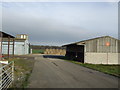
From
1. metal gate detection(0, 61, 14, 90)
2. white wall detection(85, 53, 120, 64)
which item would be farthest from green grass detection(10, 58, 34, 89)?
white wall detection(85, 53, 120, 64)

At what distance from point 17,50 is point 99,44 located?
27.2 m

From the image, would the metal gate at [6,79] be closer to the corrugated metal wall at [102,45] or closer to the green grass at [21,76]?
the green grass at [21,76]

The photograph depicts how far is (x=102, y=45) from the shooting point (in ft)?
77.7

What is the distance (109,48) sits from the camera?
2392cm

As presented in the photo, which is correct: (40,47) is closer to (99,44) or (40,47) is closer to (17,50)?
(17,50)

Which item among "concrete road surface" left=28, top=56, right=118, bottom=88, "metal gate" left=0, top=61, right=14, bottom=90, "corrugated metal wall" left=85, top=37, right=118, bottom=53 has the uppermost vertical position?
"corrugated metal wall" left=85, top=37, right=118, bottom=53

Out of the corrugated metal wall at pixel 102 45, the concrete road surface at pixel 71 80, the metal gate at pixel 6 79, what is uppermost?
the corrugated metal wall at pixel 102 45

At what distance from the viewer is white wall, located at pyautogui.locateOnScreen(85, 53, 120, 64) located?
2320 centimetres

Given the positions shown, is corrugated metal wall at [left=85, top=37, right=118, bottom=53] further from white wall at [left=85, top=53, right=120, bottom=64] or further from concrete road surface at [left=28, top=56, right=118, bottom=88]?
concrete road surface at [left=28, top=56, right=118, bottom=88]

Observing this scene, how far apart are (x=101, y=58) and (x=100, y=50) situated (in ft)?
4.24

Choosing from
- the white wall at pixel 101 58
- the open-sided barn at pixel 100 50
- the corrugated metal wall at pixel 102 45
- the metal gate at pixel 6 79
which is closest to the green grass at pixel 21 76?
the metal gate at pixel 6 79

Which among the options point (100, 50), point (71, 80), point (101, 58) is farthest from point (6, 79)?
point (101, 58)

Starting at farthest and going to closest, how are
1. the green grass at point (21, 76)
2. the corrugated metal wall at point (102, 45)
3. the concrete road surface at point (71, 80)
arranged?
1. the corrugated metal wall at point (102, 45)
2. the concrete road surface at point (71, 80)
3. the green grass at point (21, 76)

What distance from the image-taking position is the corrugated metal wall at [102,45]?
23328mm
